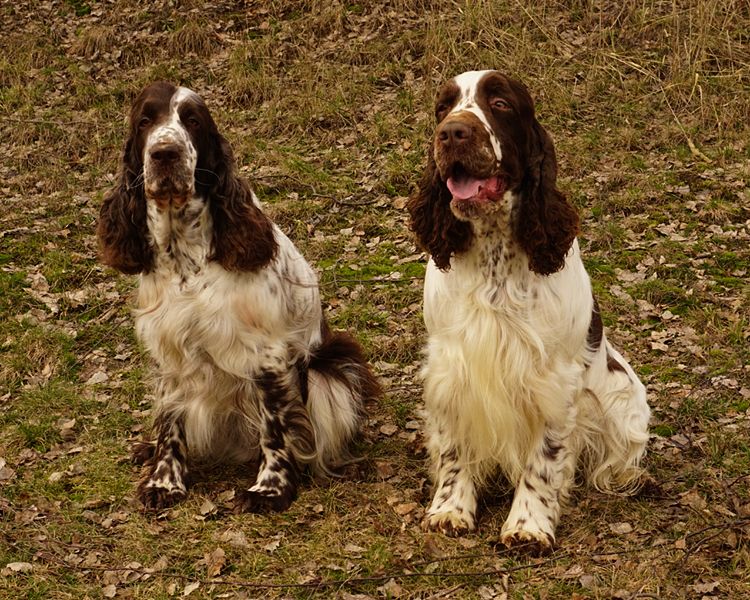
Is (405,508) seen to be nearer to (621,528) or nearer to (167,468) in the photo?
(621,528)

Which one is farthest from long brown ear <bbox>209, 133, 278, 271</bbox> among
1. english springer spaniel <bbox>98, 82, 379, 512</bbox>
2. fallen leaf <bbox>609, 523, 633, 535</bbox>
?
fallen leaf <bbox>609, 523, 633, 535</bbox>

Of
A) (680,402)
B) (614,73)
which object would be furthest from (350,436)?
(614,73)

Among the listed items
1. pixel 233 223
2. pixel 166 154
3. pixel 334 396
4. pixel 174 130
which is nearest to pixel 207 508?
pixel 334 396

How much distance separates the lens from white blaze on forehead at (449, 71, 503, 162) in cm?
431

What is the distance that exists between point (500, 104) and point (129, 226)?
74.9 inches

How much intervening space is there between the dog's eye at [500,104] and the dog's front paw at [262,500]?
216 centimetres

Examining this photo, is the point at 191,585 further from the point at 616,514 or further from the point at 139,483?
the point at 616,514

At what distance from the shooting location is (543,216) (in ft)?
14.6

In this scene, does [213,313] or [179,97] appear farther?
[213,313]

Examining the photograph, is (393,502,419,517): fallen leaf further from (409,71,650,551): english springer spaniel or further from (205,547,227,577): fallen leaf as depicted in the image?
(205,547,227,577): fallen leaf

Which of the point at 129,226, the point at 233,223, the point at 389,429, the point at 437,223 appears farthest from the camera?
the point at 389,429

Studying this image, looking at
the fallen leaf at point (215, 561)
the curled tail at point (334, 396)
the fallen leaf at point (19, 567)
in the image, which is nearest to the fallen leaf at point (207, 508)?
the fallen leaf at point (215, 561)

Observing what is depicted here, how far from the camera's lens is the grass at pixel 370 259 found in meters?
4.63

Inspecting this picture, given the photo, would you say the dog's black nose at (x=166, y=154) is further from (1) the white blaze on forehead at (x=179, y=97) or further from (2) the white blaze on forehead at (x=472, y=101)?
(2) the white blaze on forehead at (x=472, y=101)
